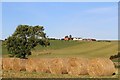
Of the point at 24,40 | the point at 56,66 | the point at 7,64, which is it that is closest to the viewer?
the point at 56,66

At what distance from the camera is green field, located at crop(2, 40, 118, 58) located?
73.5m

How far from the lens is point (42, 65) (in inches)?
1145

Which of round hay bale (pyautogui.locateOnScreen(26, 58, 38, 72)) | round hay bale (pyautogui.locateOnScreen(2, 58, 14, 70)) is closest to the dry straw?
round hay bale (pyautogui.locateOnScreen(26, 58, 38, 72))

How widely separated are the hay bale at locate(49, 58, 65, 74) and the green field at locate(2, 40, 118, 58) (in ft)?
142

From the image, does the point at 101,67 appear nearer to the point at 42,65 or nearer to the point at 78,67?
the point at 78,67

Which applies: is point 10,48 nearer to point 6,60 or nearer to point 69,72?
point 6,60

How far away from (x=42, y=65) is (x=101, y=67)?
636 cm

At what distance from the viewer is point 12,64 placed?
102 ft

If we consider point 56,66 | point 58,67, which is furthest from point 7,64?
point 58,67

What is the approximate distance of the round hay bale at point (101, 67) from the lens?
80.6 ft

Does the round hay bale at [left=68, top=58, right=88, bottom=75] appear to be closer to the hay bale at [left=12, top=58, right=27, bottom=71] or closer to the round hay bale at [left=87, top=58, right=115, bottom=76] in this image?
the round hay bale at [left=87, top=58, right=115, bottom=76]

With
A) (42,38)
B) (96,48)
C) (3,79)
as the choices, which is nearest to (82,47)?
(96,48)

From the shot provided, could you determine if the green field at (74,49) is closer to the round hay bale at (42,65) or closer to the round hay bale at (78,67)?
the round hay bale at (42,65)

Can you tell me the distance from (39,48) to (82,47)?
36.7 feet
